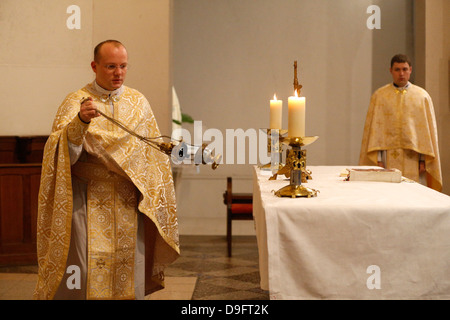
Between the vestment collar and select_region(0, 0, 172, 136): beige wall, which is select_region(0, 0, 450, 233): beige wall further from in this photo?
the vestment collar

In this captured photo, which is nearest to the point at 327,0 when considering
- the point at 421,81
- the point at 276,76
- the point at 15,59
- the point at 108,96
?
the point at 276,76

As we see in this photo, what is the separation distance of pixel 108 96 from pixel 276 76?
5.58 meters

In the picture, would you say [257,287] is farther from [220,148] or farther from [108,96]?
[220,148]

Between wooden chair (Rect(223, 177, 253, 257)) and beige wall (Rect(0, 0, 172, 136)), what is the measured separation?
1050 millimetres

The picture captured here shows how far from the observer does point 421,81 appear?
24.2ft

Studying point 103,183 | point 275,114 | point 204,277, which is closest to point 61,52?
point 204,277

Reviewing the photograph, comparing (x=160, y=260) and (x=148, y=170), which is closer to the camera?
(x=148, y=170)

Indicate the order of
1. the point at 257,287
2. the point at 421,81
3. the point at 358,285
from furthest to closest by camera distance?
the point at 421,81, the point at 257,287, the point at 358,285

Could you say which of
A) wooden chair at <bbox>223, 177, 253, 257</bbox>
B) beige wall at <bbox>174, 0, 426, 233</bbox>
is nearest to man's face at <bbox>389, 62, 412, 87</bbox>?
wooden chair at <bbox>223, 177, 253, 257</bbox>

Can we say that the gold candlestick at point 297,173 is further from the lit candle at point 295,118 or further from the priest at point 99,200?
the priest at point 99,200

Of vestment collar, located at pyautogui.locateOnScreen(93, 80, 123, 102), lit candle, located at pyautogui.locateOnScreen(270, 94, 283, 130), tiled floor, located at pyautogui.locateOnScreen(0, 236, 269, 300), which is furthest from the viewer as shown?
tiled floor, located at pyautogui.locateOnScreen(0, 236, 269, 300)

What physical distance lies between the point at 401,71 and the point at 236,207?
2.26 meters

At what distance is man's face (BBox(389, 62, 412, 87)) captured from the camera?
18.6 ft

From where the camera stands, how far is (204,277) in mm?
5227
